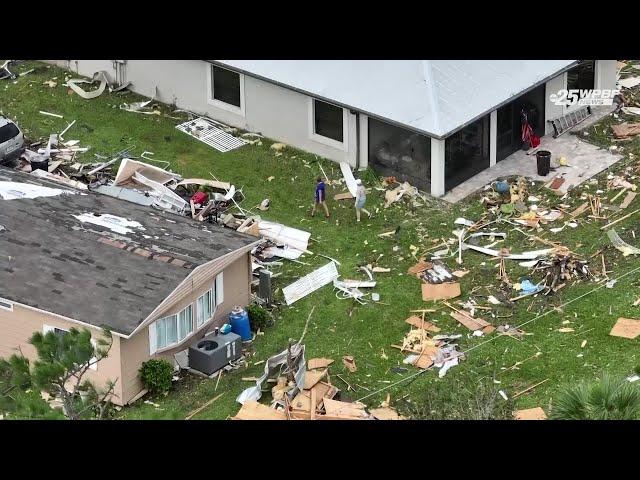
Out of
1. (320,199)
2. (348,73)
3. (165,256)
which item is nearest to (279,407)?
(165,256)

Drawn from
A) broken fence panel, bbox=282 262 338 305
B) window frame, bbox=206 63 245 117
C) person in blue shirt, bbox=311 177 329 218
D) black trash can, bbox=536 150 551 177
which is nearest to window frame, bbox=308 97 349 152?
person in blue shirt, bbox=311 177 329 218

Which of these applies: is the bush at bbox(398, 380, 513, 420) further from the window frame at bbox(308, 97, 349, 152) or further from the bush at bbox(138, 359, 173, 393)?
the window frame at bbox(308, 97, 349, 152)

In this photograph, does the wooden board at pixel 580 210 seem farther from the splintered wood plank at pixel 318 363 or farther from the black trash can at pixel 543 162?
the splintered wood plank at pixel 318 363

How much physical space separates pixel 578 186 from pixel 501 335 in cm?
912

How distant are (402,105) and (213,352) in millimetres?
11508

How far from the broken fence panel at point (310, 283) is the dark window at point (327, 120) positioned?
660cm

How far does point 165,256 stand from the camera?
2695 centimetres

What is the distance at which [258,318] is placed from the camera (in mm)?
28062

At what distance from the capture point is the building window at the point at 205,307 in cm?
2692

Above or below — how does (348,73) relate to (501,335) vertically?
above

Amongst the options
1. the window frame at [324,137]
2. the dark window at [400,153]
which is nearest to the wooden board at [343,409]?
the dark window at [400,153]
